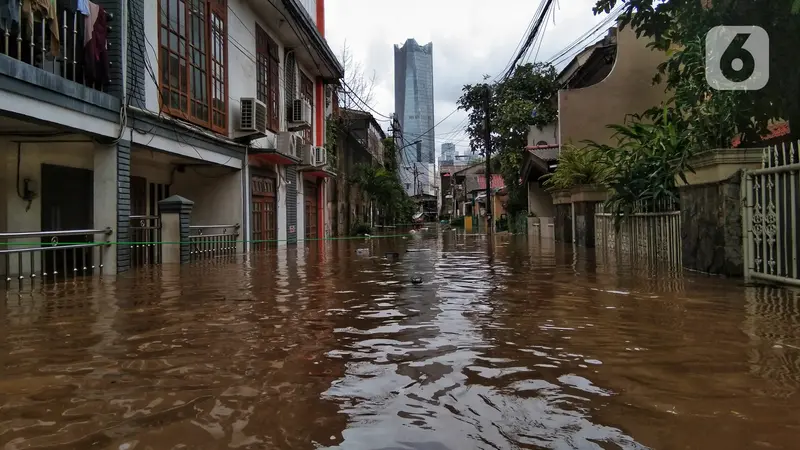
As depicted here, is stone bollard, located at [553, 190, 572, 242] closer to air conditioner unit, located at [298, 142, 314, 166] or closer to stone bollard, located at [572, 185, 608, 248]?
stone bollard, located at [572, 185, 608, 248]

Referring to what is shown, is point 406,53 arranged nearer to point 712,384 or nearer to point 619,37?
point 619,37

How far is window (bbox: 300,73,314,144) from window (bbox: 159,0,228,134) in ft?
22.2

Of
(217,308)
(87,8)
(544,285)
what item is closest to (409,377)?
(217,308)

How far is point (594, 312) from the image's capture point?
527 cm

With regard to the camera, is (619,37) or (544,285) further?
(619,37)

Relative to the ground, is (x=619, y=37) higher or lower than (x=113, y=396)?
higher

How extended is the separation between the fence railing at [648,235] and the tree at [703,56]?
4.89 ft

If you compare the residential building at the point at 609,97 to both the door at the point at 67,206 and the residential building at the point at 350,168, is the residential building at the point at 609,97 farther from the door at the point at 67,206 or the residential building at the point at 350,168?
the door at the point at 67,206

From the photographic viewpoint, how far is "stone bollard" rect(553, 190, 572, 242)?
1669cm

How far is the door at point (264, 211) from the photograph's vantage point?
1636 centimetres

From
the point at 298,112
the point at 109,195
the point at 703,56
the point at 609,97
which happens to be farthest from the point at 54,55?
the point at 609,97

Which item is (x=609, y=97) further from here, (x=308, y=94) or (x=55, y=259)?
(x=55, y=259)

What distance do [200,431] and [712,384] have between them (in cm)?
270

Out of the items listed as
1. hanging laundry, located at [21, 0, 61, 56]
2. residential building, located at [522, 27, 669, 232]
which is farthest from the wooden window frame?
hanging laundry, located at [21, 0, 61, 56]
